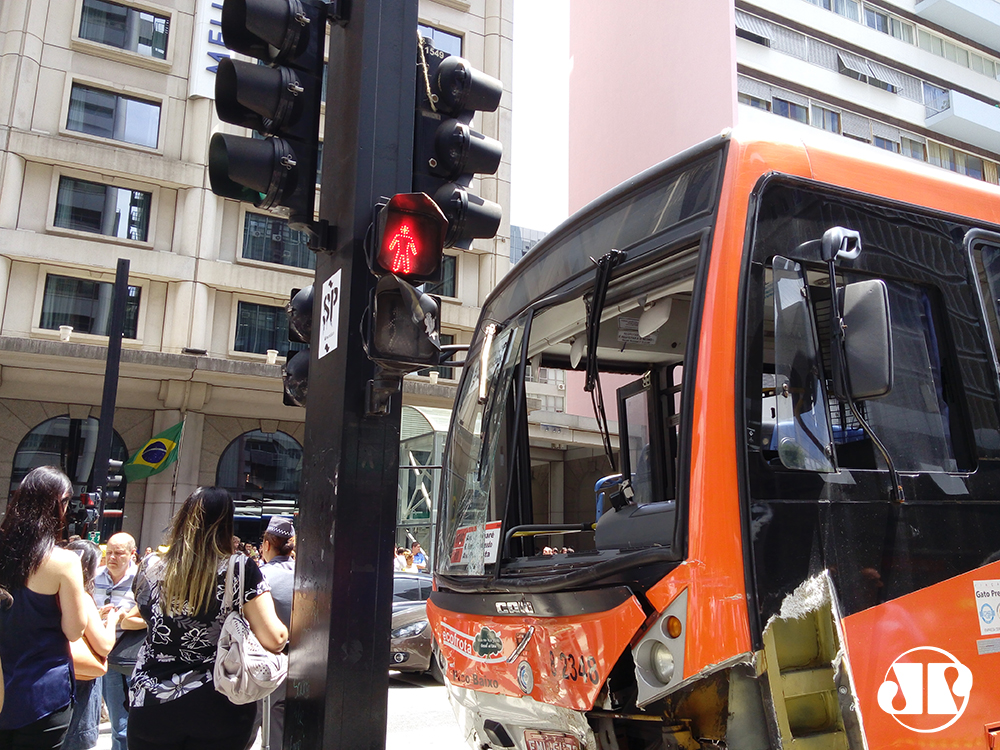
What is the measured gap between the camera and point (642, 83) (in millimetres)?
30250

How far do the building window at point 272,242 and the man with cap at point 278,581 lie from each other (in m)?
17.6

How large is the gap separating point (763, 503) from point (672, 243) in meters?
1.13

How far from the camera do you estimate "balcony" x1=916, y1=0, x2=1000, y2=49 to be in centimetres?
3412

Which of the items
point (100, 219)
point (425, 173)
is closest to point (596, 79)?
point (100, 219)

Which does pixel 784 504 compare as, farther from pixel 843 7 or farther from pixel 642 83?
pixel 843 7

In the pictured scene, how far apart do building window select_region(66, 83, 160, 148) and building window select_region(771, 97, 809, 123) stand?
20059mm

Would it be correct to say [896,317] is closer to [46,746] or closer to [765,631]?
[765,631]

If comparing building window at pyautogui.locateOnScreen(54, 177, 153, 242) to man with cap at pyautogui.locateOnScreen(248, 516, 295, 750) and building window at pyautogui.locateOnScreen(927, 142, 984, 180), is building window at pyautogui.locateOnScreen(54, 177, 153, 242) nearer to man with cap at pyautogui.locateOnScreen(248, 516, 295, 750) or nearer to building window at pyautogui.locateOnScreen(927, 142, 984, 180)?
man with cap at pyautogui.locateOnScreen(248, 516, 295, 750)

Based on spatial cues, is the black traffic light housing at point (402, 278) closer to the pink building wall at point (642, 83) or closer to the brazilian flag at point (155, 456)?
the brazilian flag at point (155, 456)

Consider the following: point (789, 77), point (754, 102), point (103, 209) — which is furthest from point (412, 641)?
point (789, 77)

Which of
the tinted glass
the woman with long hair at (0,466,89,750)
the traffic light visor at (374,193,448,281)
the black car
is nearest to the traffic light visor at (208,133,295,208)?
the traffic light visor at (374,193,448,281)

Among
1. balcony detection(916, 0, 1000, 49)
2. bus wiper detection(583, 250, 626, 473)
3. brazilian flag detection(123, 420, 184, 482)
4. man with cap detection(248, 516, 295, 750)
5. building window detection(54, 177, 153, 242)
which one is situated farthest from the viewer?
balcony detection(916, 0, 1000, 49)

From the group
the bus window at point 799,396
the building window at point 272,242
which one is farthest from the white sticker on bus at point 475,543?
the building window at point 272,242

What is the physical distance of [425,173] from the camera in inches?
165
